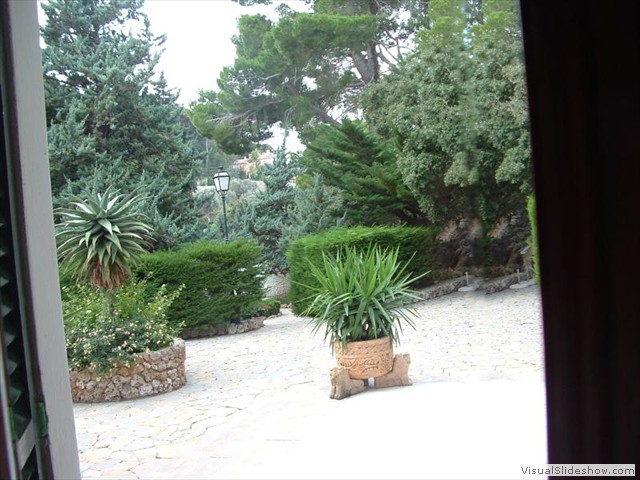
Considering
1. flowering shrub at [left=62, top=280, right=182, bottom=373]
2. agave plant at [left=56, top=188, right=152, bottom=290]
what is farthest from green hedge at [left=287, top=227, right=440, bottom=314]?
agave plant at [left=56, top=188, right=152, bottom=290]

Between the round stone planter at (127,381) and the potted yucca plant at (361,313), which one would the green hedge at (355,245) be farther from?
the potted yucca plant at (361,313)

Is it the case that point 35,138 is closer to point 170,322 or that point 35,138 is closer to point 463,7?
point 170,322

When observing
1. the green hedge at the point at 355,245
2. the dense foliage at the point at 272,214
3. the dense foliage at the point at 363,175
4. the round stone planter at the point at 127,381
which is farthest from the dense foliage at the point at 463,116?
the round stone planter at the point at 127,381

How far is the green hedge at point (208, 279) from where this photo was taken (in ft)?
29.3

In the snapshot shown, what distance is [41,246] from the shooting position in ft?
3.30

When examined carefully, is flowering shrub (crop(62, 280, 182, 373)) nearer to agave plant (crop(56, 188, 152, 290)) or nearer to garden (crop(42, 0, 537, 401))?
agave plant (crop(56, 188, 152, 290))

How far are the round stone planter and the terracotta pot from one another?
1873 mm

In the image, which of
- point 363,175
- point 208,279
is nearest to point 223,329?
point 208,279

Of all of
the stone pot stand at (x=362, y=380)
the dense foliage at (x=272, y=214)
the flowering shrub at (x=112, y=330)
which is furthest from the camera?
the dense foliage at (x=272, y=214)

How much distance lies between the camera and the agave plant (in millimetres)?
5555

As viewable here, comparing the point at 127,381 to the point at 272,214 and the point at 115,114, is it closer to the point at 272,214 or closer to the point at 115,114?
the point at 115,114

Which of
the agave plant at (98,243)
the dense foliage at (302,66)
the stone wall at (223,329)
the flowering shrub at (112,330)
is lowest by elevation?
the stone wall at (223,329)

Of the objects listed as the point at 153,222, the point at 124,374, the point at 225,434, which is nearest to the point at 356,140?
the point at 153,222

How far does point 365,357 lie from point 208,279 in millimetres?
4598
